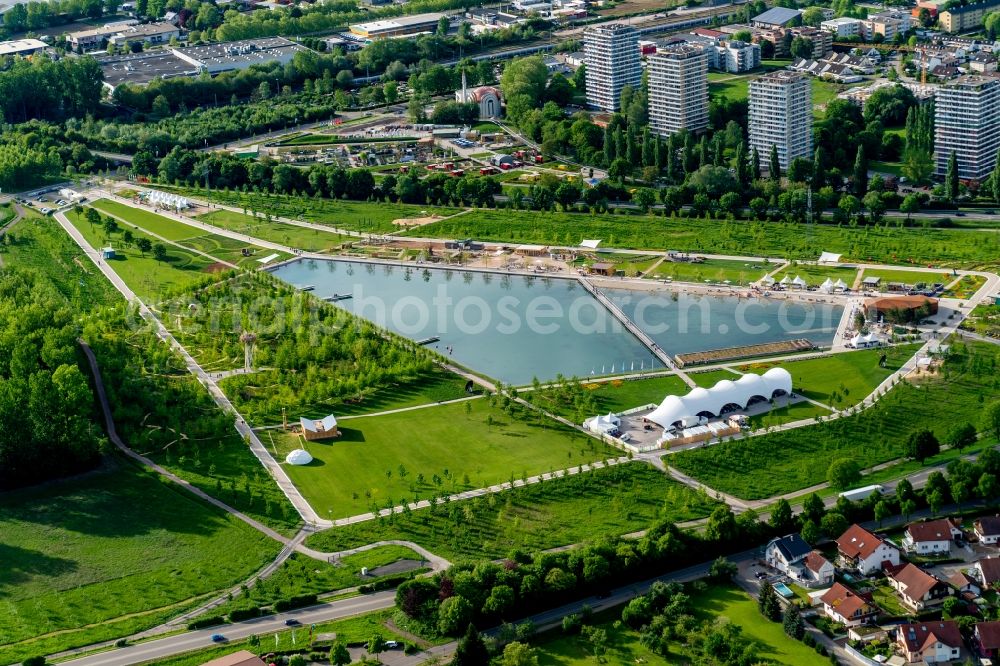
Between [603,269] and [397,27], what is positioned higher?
[397,27]

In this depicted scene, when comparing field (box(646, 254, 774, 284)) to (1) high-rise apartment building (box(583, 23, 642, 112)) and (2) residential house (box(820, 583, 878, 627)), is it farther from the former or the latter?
(1) high-rise apartment building (box(583, 23, 642, 112))

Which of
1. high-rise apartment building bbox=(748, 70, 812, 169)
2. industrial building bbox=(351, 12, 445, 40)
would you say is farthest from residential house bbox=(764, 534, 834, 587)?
industrial building bbox=(351, 12, 445, 40)

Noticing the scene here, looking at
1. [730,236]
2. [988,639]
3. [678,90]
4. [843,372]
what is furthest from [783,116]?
[988,639]

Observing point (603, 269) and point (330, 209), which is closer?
point (603, 269)

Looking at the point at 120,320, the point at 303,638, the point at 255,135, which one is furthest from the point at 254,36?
the point at 303,638

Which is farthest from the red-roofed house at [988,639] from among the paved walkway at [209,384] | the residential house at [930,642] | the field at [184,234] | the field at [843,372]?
the field at [184,234]

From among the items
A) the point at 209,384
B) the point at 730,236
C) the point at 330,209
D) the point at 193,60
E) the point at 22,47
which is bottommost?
the point at 209,384

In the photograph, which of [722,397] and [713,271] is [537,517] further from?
[713,271]
